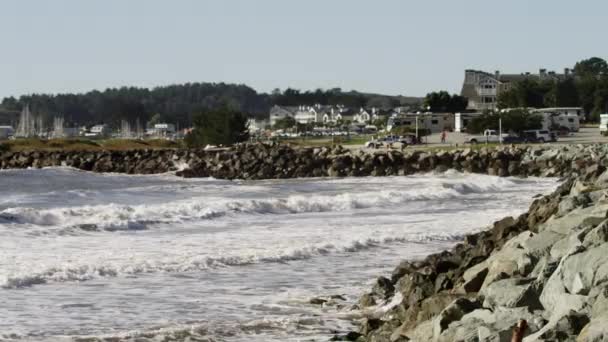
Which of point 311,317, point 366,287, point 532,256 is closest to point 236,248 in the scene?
point 366,287

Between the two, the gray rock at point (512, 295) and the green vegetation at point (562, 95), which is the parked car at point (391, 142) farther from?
the gray rock at point (512, 295)

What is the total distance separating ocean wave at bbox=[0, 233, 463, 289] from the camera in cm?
1642

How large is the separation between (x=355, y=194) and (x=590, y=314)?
87.5ft

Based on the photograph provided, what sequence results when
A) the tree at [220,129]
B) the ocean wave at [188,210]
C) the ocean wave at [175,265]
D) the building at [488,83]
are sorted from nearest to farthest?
the ocean wave at [175,265] < the ocean wave at [188,210] < the tree at [220,129] < the building at [488,83]

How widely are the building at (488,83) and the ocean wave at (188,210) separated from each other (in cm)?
8392

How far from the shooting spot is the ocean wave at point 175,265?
16.4 meters

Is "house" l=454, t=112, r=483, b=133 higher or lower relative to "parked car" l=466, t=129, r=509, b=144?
higher

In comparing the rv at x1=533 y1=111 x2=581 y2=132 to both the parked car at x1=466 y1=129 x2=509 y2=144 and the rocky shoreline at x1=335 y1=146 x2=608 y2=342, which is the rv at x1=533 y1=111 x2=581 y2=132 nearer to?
the parked car at x1=466 y1=129 x2=509 y2=144

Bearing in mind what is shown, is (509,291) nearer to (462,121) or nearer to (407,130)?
(407,130)

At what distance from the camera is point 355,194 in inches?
1394

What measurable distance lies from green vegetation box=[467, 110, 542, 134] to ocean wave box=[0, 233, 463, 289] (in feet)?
182

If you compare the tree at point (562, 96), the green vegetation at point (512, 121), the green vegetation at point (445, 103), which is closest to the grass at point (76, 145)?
the green vegetation at point (512, 121)

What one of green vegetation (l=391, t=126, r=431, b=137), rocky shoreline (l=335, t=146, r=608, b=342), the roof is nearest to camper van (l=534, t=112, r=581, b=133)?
green vegetation (l=391, t=126, r=431, b=137)

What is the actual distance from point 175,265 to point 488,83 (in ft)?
357
